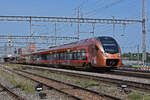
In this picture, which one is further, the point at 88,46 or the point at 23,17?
the point at 23,17

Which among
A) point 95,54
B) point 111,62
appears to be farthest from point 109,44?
point 111,62

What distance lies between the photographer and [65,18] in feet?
113

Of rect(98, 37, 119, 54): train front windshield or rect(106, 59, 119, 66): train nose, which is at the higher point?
rect(98, 37, 119, 54): train front windshield

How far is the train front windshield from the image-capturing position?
20.8 metres

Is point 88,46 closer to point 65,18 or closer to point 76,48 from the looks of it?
point 76,48

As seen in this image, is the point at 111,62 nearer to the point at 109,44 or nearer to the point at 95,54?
the point at 95,54

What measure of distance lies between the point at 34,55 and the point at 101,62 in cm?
2833

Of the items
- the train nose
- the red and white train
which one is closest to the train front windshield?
the red and white train

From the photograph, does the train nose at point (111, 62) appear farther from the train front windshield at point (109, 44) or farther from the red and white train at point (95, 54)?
the train front windshield at point (109, 44)

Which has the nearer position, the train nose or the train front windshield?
the train nose

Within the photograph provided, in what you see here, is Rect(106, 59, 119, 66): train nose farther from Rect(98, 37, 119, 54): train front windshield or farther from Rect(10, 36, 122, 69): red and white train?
Rect(98, 37, 119, 54): train front windshield

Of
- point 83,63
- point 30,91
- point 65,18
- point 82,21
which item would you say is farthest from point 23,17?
point 30,91

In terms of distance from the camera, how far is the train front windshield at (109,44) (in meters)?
20.8

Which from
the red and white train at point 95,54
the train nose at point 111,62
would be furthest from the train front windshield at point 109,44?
the train nose at point 111,62
